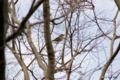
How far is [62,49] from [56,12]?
88 centimetres

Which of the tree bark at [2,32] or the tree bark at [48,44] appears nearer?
the tree bark at [2,32]

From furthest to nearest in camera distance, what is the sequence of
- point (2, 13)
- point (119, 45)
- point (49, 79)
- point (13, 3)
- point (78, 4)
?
point (13, 3) < point (78, 4) < point (119, 45) < point (49, 79) < point (2, 13)

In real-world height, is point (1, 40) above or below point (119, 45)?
above

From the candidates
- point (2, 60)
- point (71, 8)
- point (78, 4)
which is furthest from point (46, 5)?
point (78, 4)

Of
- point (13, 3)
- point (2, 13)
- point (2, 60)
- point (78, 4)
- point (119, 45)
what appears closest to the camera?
point (2, 13)

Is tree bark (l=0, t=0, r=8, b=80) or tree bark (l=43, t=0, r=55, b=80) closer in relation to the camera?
tree bark (l=0, t=0, r=8, b=80)

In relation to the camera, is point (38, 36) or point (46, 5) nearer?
point (46, 5)

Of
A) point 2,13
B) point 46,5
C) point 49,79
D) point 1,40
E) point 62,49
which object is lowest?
point 49,79

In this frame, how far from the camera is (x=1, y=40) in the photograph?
4.01 feet

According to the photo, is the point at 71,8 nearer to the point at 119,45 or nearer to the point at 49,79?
the point at 119,45

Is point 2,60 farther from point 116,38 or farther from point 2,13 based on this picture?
point 116,38

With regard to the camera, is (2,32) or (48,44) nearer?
(2,32)

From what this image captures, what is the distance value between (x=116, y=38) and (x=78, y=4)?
1.12 m

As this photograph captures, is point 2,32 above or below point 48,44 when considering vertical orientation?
above
